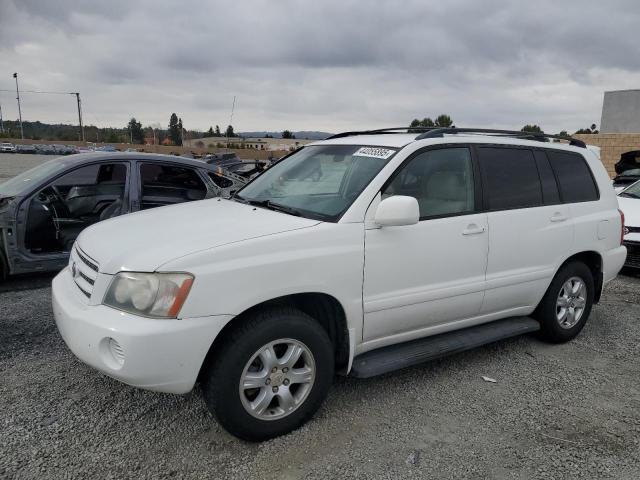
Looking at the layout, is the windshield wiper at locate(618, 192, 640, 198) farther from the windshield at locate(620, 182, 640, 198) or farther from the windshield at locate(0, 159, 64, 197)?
the windshield at locate(0, 159, 64, 197)

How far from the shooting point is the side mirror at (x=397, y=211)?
3.03 m

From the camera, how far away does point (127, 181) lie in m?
5.98

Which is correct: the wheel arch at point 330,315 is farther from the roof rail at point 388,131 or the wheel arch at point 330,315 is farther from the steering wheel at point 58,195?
the steering wheel at point 58,195

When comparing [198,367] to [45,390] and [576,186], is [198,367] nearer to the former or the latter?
[45,390]

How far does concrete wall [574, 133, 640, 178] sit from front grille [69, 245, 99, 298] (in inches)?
763

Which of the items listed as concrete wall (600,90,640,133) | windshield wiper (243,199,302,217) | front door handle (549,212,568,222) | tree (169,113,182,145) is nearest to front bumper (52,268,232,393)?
windshield wiper (243,199,302,217)

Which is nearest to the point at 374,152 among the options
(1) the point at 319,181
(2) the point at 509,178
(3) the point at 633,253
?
(1) the point at 319,181

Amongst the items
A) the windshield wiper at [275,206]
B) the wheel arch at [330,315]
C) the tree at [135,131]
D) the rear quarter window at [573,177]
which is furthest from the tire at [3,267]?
the tree at [135,131]

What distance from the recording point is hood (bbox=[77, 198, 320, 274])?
269 cm

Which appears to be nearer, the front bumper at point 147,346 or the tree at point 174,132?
the front bumper at point 147,346

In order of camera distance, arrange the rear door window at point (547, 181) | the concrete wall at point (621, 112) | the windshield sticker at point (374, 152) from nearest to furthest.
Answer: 1. the windshield sticker at point (374, 152)
2. the rear door window at point (547, 181)
3. the concrete wall at point (621, 112)

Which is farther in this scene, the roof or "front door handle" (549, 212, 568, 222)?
"front door handle" (549, 212, 568, 222)

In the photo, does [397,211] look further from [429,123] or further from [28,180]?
[429,123]

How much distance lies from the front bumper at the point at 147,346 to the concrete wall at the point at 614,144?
63.9 feet
